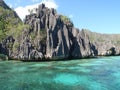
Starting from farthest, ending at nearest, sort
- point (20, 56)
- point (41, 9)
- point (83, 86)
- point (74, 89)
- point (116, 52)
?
point (116, 52) → point (41, 9) → point (20, 56) → point (83, 86) → point (74, 89)

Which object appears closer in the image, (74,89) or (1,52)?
(74,89)

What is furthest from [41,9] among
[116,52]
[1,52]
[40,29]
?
[116,52]

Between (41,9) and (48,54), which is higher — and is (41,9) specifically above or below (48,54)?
above

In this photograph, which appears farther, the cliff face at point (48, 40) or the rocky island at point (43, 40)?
the rocky island at point (43, 40)

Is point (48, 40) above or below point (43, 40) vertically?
below

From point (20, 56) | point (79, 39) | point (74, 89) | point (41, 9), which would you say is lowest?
point (74, 89)

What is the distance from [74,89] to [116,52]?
116 m

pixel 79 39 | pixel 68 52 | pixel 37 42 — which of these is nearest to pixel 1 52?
pixel 37 42

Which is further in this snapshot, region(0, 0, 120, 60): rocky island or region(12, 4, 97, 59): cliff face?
region(0, 0, 120, 60): rocky island

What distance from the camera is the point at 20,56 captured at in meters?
91.2

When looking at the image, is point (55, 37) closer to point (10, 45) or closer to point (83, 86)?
point (10, 45)

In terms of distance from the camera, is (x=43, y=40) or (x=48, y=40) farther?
(x=43, y=40)

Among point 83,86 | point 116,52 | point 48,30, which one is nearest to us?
point 83,86

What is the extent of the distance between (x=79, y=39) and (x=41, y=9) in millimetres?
22511
